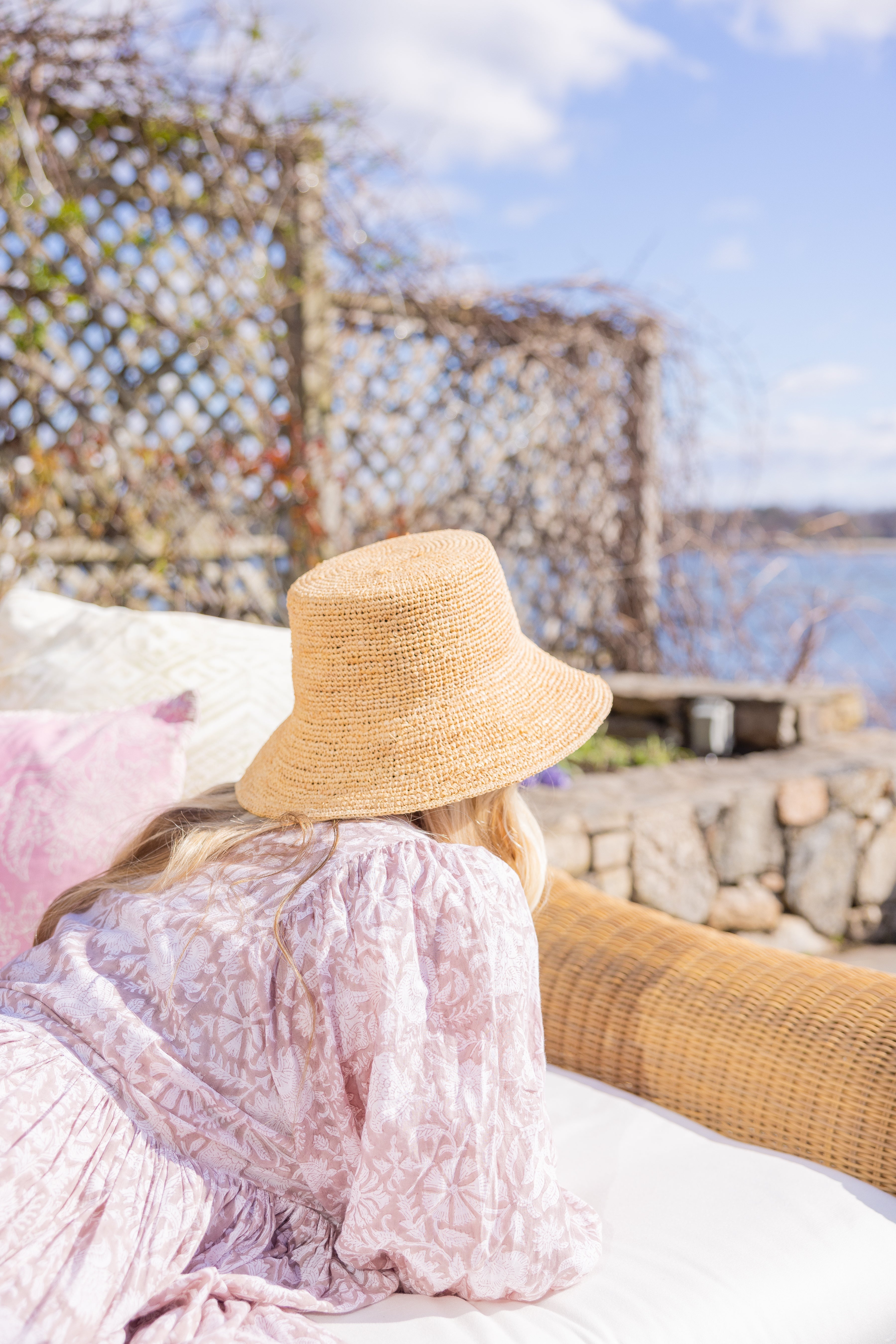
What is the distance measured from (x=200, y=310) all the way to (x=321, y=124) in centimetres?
81

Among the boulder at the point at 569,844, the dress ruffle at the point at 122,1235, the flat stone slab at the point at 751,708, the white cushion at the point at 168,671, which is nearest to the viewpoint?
the dress ruffle at the point at 122,1235

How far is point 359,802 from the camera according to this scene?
103cm

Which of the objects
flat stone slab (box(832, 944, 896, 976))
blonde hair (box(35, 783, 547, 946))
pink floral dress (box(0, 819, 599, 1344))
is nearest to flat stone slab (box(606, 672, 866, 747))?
flat stone slab (box(832, 944, 896, 976))

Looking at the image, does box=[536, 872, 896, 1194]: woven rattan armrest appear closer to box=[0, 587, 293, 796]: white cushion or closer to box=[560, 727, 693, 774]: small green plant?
box=[0, 587, 293, 796]: white cushion

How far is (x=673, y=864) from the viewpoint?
2977 millimetres

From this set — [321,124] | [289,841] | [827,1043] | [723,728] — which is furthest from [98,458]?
[827,1043]

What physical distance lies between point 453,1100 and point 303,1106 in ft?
0.50

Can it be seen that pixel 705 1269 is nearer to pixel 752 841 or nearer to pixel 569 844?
pixel 569 844

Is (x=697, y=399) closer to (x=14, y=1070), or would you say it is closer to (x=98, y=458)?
(x=98, y=458)

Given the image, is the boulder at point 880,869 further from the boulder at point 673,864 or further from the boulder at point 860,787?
the boulder at point 673,864

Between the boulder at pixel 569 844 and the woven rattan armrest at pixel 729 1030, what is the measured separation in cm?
105

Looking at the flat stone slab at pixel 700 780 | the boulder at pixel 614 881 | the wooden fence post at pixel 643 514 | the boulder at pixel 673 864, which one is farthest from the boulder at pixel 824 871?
the wooden fence post at pixel 643 514

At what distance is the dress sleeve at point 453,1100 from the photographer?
0.90 m

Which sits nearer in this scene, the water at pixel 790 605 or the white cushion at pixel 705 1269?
the white cushion at pixel 705 1269
